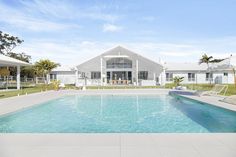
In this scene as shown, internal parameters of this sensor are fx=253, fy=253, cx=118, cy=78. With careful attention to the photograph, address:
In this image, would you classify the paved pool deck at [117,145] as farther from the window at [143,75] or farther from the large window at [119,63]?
the large window at [119,63]

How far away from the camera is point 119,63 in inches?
1518

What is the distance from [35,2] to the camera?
11.6 m

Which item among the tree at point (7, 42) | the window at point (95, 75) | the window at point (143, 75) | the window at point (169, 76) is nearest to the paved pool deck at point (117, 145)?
the window at point (143, 75)

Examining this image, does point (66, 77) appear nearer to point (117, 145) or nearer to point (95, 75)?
point (95, 75)

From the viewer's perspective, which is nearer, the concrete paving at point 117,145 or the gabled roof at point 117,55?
the concrete paving at point 117,145

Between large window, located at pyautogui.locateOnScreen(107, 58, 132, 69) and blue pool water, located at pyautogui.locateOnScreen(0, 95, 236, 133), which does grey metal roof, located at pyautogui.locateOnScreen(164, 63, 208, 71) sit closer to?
large window, located at pyautogui.locateOnScreen(107, 58, 132, 69)

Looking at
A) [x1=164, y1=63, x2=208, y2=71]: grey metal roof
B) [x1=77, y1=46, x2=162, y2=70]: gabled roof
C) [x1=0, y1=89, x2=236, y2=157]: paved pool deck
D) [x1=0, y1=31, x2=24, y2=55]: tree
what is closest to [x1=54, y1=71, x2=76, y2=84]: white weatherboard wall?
[x1=77, y1=46, x2=162, y2=70]: gabled roof

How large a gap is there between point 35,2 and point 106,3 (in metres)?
3.27

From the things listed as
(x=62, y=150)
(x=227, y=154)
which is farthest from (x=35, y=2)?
(x=227, y=154)

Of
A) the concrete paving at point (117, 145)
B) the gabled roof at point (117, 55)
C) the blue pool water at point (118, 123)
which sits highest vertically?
the gabled roof at point (117, 55)

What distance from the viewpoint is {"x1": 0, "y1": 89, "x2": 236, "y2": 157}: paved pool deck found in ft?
15.8

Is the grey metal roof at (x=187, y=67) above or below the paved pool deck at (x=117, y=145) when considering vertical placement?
above

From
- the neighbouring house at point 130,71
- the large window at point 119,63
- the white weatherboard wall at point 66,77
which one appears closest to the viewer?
the neighbouring house at point 130,71

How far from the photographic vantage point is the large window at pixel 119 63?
38.3 m
